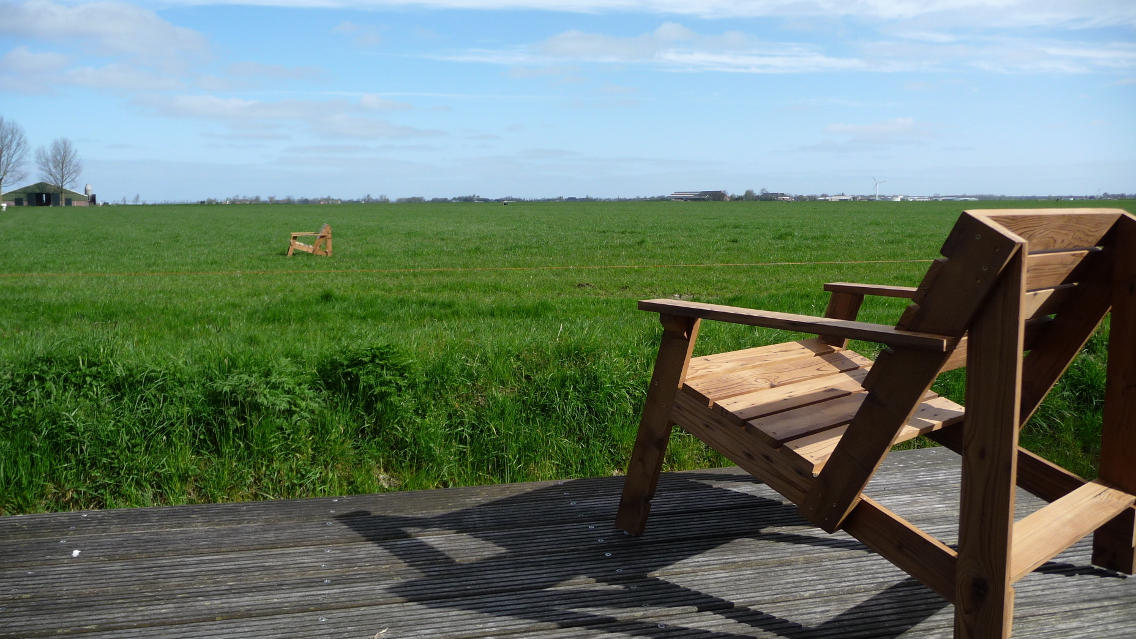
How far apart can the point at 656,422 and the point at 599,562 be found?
19.0 inches

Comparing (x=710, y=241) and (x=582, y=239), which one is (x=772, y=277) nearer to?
(x=710, y=241)

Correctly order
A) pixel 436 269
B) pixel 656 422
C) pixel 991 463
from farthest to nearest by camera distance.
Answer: pixel 436 269 < pixel 656 422 < pixel 991 463

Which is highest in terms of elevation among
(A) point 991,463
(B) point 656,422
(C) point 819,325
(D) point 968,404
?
(C) point 819,325

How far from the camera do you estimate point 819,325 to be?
199 centimetres

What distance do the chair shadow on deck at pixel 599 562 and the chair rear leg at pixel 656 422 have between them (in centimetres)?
9

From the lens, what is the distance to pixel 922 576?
1967mm

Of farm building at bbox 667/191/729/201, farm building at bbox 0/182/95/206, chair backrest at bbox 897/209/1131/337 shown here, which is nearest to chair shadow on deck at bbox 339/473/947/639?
chair backrest at bbox 897/209/1131/337

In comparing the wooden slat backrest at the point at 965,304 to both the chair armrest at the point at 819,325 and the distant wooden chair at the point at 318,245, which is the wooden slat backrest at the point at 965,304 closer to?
the chair armrest at the point at 819,325

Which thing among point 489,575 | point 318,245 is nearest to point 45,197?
point 318,245

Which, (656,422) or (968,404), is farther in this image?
(656,422)

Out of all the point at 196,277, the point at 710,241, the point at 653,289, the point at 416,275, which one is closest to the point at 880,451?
the point at 653,289

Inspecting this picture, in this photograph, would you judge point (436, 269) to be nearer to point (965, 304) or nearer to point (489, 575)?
point (489, 575)

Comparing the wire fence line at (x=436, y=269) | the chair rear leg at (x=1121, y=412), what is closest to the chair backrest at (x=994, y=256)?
the chair rear leg at (x=1121, y=412)

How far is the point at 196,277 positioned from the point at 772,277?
9.17 meters
